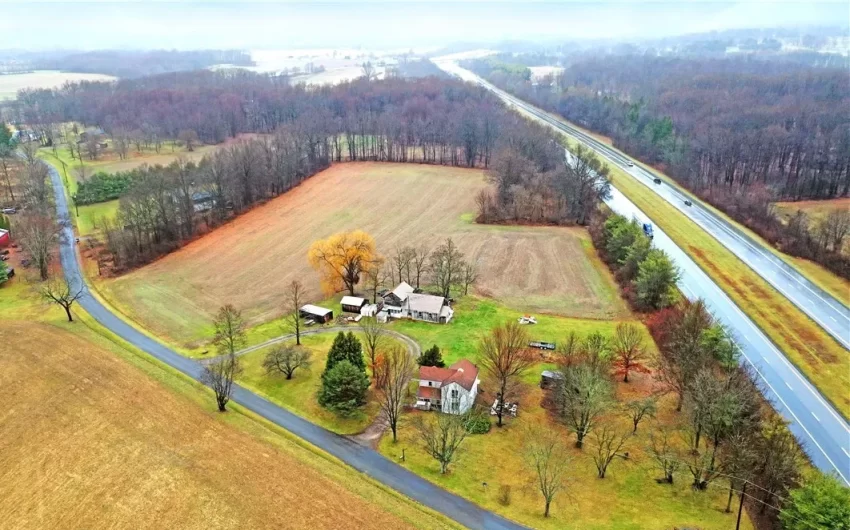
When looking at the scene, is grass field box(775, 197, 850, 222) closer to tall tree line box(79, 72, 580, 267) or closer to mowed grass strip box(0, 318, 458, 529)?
tall tree line box(79, 72, 580, 267)

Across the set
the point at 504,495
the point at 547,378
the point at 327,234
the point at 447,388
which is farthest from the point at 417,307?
the point at 327,234

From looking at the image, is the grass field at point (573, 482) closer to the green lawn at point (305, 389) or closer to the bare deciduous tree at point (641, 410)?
the bare deciduous tree at point (641, 410)

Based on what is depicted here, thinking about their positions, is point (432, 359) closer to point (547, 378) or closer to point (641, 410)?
point (547, 378)

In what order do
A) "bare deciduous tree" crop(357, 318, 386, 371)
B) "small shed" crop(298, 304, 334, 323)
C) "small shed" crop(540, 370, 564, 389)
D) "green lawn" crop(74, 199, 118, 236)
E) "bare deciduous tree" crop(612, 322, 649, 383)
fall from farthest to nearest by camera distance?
"green lawn" crop(74, 199, 118, 236) → "small shed" crop(298, 304, 334, 323) → "bare deciduous tree" crop(357, 318, 386, 371) → "bare deciduous tree" crop(612, 322, 649, 383) → "small shed" crop(540, 370, 564, 389)

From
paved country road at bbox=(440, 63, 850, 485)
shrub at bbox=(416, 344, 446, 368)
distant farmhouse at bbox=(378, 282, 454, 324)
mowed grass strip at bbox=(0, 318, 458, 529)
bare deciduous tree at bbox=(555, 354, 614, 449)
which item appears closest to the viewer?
mowed grass strip at bbox=(0, 318, 458, 529)

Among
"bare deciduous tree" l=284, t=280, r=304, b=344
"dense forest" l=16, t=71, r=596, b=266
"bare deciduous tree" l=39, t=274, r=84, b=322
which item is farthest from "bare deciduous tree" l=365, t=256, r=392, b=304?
"bare deciduous tree" l=39, t=274, r=84, b=322

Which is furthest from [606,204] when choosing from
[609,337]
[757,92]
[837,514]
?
[757,92]

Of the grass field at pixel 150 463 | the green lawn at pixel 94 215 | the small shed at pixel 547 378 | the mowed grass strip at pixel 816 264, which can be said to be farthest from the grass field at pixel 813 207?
the green lawn at pixel 94 215
